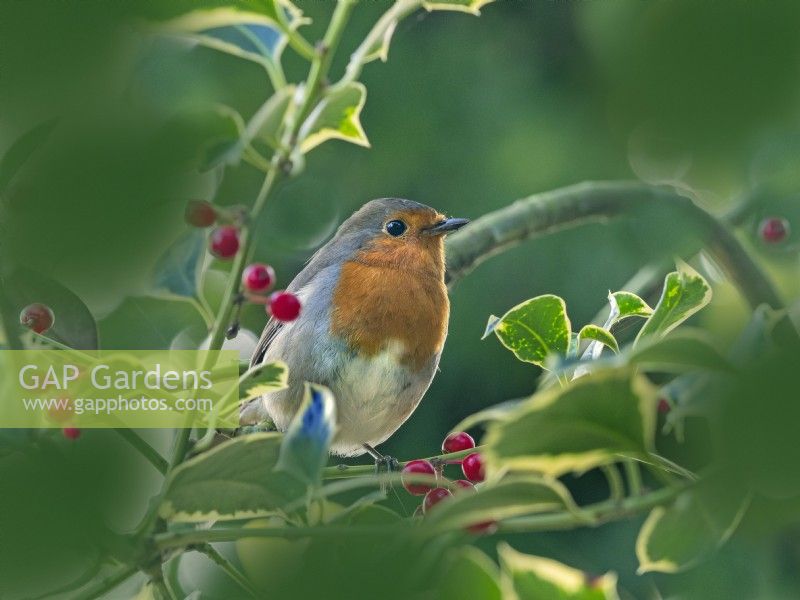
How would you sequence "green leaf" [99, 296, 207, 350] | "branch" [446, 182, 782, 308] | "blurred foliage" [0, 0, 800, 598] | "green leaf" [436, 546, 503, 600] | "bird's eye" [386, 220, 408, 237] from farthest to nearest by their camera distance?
"bird's eye" [386, 220, 408, 237] < "branch" [446, 182, 782, 308] < "green leaf" [99, 296, 207, 350] < "green leaf" [436, 546, 503, 600] < "blurred foliage" [0, 0, 800, 598]

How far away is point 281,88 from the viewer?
75 centimetres

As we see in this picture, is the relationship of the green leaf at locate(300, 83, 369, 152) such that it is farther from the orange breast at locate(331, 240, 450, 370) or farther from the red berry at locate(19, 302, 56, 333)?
the orange breast at locate(331, 240, 450, 370)

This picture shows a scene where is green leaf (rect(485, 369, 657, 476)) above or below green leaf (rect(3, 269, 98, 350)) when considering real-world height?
above

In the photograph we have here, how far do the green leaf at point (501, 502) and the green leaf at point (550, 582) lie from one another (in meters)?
0.07

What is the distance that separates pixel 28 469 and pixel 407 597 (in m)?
0.29

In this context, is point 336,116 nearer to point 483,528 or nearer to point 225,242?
point 225,242

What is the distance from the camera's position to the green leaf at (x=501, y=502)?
1.49 feet

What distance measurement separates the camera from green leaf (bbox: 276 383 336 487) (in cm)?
55

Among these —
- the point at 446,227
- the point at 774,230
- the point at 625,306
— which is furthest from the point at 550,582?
the point at 446,227

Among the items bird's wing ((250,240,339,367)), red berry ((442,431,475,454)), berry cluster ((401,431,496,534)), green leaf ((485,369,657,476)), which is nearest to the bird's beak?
bird's wing ((250,240,339,367))

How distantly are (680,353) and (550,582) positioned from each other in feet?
0.62

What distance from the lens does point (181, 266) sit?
31.4 inches

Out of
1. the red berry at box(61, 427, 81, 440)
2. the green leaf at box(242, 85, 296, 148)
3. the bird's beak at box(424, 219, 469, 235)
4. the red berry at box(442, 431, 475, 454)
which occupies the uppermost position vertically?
the green leaf at box(242, 85, 296, 148)

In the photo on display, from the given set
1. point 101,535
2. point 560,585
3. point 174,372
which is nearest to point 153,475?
point 174,372
